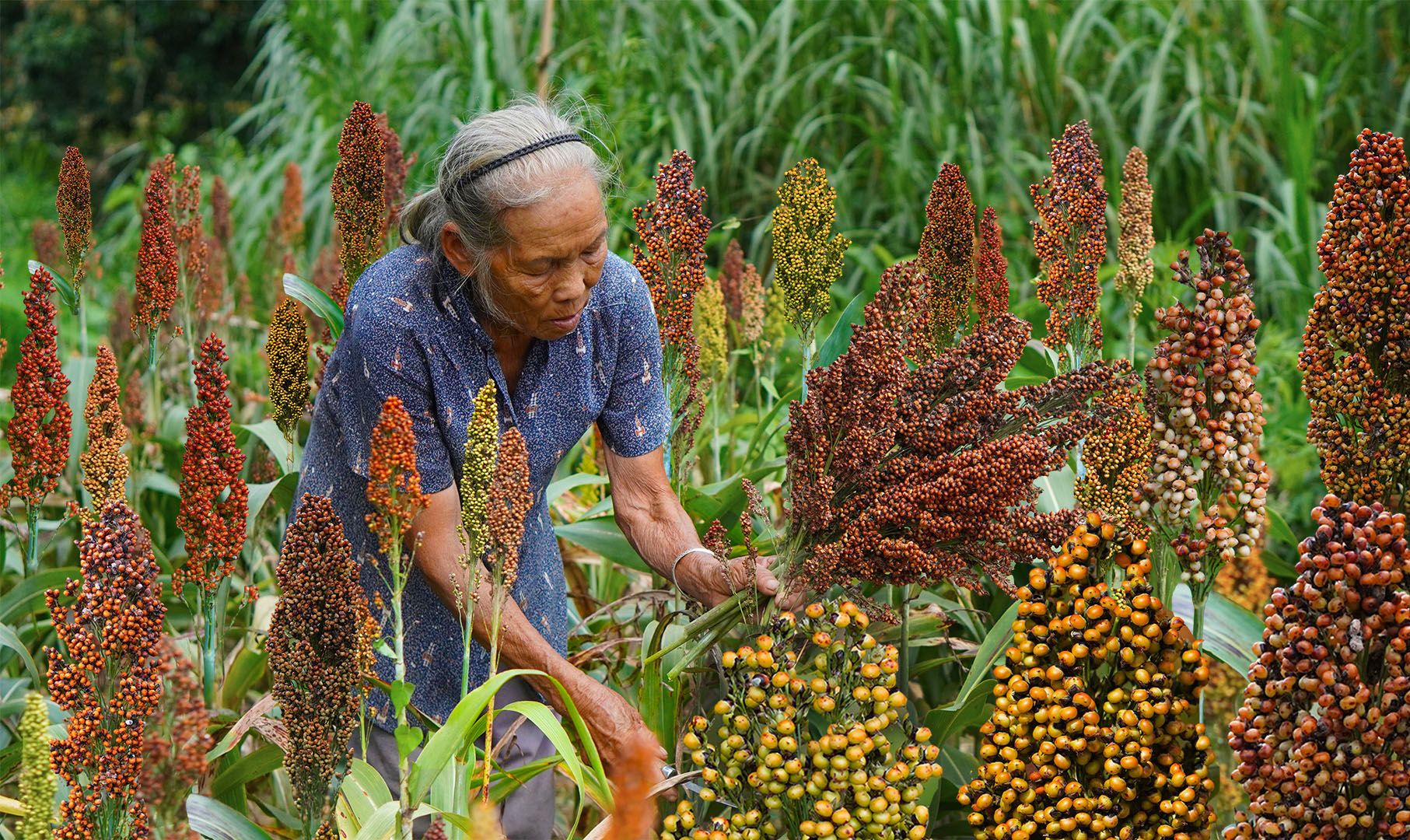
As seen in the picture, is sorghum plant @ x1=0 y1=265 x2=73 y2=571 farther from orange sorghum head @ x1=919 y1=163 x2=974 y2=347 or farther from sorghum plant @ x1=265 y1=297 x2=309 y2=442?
orange sorghum head @ x1=919 y1=163 x2=974 y2=347

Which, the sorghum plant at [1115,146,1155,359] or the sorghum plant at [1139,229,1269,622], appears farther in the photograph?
the sorghum plant at [1115,146,1155,359]

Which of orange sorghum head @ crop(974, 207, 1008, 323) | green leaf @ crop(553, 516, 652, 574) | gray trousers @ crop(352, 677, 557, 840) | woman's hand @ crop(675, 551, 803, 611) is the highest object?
orange sorghum head @ crop(974, 207, 1008, 323)

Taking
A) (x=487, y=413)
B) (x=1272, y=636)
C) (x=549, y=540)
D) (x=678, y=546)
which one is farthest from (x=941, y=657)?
(x=487, y=413)

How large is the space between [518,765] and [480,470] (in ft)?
4.28

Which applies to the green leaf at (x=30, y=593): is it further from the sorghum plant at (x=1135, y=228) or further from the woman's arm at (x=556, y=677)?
the sorghum plant at (x=1135, y=228)

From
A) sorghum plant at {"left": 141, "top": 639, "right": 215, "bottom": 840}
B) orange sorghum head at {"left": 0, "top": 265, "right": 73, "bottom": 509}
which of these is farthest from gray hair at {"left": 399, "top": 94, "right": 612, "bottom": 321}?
sorghum plant at {"left": 141, "top": 639, "right": 215, "bottom": 840}

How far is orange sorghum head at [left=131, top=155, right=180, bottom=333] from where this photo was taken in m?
2.64

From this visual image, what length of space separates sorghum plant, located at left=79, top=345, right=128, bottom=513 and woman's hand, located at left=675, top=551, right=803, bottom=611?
949 mm

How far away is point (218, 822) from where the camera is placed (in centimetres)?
187

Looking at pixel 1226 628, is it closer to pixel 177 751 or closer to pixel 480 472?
pixel 480 472

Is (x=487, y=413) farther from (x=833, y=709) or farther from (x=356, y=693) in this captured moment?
(x=833, y=709)

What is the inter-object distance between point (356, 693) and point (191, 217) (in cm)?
203

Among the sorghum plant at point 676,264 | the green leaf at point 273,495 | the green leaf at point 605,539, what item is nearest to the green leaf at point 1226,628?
the sorghum plant at point 676,264

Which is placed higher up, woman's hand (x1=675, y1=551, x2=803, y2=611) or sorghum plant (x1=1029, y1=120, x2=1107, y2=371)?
sorghum plant (x1=1029, y1=120, x2=1107, y2=371)
